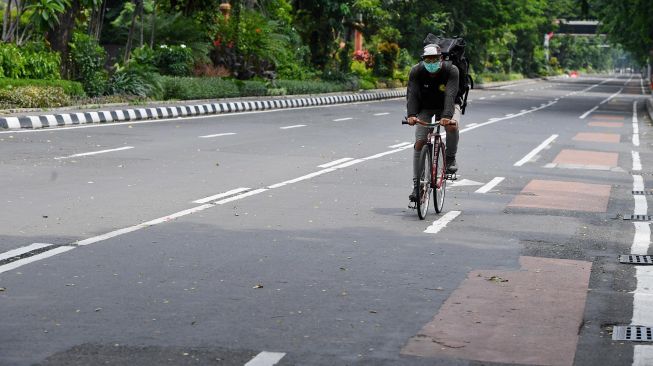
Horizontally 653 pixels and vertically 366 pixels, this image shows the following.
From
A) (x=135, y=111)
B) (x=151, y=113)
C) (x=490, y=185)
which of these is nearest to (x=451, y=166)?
(x=490, y=185)

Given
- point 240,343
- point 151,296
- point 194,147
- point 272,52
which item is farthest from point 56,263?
point 272,52

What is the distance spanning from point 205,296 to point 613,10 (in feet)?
179

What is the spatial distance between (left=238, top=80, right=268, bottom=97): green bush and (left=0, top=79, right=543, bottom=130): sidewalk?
18.9 inches

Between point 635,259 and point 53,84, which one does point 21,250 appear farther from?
point 53,84

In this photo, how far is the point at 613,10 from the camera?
59.4m

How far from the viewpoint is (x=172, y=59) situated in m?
39.0

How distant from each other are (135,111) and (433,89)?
1786 centimetres

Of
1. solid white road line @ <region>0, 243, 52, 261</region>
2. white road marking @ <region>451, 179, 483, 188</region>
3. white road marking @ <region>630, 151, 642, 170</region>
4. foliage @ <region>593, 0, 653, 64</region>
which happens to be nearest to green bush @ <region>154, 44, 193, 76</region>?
white road marking @ <region>630, 151, 642, 170</region>

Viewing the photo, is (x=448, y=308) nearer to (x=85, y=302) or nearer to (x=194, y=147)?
(x=85, y=302)

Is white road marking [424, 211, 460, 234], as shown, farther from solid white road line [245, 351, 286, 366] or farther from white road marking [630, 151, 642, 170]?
white road marking [630, 151, 642, 170]

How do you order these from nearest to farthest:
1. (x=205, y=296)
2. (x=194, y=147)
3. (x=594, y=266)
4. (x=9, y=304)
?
(x=9, y=304), (x=205, y=296), (x=594, y=266), (x=194, y=147)

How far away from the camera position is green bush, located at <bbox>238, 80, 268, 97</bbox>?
1661 inches

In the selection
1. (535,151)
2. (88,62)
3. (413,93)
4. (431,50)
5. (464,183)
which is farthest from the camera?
(88,62)

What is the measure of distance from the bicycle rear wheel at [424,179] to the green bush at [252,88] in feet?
98.7
